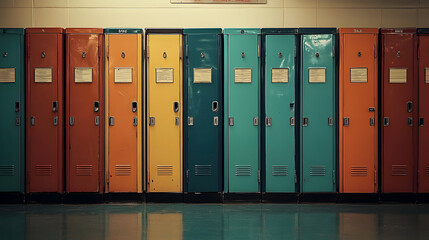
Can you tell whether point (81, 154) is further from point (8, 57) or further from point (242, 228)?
point (242, 228)

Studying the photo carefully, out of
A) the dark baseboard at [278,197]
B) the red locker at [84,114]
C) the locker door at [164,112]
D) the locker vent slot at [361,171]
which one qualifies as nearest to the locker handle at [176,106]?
the locker door at [164,112]

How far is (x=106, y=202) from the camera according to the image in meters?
6.42

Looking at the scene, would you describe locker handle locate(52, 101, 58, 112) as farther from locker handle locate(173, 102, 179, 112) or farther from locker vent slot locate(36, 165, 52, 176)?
locker handle locate(173, 102, 179, 112)

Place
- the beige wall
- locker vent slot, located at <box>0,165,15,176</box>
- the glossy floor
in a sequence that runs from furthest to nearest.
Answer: the beige wall → locker vent slot, located at <box>0,165,15,176</box> → the glossy floor

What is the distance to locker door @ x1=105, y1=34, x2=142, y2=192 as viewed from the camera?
641 centimetres

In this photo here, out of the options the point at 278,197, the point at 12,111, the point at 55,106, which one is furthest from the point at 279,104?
the point at 12,111

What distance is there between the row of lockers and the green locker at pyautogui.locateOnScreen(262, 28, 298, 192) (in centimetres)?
1

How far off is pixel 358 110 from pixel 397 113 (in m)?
0.54

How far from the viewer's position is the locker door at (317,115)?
6402 mm

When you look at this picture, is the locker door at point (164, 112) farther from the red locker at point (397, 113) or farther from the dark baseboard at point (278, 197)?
the red locker at point (397, 113)

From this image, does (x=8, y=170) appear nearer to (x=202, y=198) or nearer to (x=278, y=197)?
(x=202, y=198)

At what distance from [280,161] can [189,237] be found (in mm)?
2278

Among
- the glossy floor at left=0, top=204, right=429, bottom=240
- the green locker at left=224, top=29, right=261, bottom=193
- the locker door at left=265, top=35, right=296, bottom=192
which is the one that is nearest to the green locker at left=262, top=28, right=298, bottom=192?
the locker door at left=265, top=35, right=296, bottom=192

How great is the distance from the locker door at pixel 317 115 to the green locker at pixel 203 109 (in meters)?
1.15
